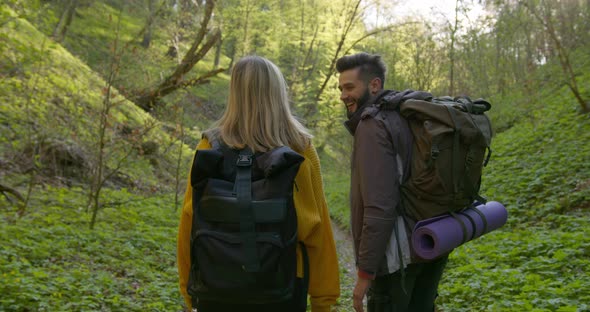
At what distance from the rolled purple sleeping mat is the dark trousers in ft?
0.60

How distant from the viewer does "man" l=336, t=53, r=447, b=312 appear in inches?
102

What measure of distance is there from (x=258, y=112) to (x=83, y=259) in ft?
17.5

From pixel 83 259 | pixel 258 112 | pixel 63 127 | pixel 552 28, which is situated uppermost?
pixel 552 28

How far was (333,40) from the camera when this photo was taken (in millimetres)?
19188

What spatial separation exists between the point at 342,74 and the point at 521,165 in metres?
9.29

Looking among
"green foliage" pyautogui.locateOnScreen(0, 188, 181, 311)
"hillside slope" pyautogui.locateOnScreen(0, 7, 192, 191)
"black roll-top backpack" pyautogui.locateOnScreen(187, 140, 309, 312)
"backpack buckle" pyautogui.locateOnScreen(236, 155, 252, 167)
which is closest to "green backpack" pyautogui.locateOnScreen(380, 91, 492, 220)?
"black roll-top backpack" pyautogui.locateOnScreen(187, 140, 309, 312)

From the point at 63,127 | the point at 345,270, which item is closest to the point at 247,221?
the point at 345,270

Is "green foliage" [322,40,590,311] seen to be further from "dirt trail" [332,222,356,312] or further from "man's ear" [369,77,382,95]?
"man's ear" [369,77,382,95]

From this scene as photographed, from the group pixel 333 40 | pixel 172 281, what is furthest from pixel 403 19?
pixel 172 281

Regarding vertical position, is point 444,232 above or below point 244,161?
below

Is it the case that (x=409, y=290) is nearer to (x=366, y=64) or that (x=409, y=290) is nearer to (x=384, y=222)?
(x=384, y=222)

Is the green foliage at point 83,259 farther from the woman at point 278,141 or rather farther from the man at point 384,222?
the man at point 384,222

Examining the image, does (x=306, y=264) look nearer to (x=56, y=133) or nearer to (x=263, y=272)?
(x=263, y=272)

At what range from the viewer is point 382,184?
2609 millimetres
